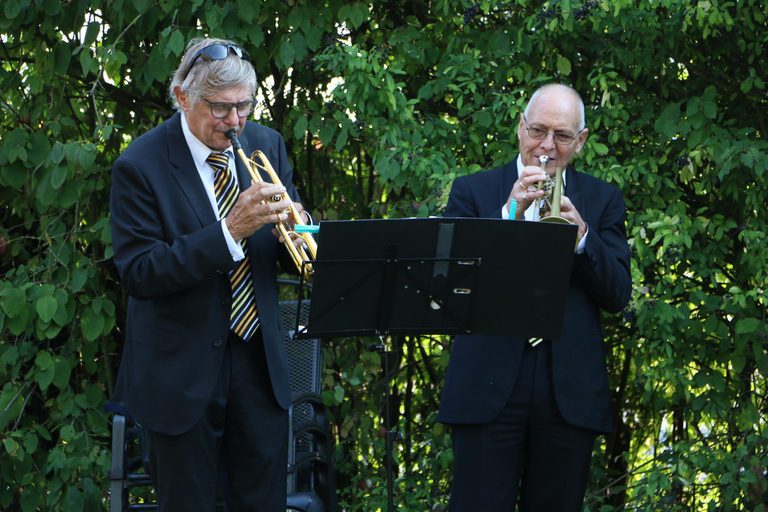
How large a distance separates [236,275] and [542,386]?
0.94 meters

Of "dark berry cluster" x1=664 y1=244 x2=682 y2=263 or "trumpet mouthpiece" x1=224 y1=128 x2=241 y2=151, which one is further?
"dark berry cluster" x1=664 y1=244 x2=682 y2=263

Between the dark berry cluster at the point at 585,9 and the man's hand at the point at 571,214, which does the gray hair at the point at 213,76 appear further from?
the dark berry cluster at the point at 585,9

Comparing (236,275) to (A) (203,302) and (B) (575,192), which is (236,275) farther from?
(B) (575,192)

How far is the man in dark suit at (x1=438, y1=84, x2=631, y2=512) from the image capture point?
251cm

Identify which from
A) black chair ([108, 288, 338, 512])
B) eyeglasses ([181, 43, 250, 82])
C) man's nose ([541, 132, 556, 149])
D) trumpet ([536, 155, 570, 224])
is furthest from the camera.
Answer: black chair ([108, 288, 338, 512])

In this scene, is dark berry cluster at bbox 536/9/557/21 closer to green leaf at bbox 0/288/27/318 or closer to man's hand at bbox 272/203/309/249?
man's hand at bbox 272/203/309/249

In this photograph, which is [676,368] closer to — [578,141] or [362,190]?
[578,141]

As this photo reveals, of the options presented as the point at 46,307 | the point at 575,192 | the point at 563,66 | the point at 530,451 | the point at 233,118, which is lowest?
the point at 530,451

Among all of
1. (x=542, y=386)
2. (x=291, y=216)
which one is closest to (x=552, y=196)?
(x=542, y=386)

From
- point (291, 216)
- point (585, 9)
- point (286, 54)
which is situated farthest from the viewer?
point (286, 54)

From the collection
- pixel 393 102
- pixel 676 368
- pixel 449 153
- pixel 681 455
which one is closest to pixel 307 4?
pixel 393 102

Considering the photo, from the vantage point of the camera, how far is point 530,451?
2580 mm

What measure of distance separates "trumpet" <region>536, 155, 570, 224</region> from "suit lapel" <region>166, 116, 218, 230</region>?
94 centimetres

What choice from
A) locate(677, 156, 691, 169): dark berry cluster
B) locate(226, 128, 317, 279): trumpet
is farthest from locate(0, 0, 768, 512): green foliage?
locate(226, 128, 317, 279): trumpet
